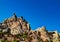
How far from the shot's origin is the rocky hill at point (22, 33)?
267ft

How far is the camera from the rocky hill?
8138 centimetres

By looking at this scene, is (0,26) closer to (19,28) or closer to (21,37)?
(19,28)

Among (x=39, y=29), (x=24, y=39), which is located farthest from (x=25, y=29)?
(x=24, y=39)

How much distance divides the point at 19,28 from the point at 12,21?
12271 millimetres

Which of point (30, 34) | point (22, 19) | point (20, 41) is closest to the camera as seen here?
point (20, 41)

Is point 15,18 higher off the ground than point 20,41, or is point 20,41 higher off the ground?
point 15,18

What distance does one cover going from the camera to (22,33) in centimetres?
9269

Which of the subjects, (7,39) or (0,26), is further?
(0,26)

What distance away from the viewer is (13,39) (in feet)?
260

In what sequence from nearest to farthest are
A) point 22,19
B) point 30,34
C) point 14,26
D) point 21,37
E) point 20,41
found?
point 20,41 < point 21,37 < point 30,34 < point 14,26 < point 22,19

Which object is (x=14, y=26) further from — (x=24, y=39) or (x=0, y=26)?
(x=24, y=39)

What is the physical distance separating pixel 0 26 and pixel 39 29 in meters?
23.1

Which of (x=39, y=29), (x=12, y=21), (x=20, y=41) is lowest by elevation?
(x=20, y=41)

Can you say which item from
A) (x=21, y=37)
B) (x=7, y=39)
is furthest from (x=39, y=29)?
(x=7, y=39)
